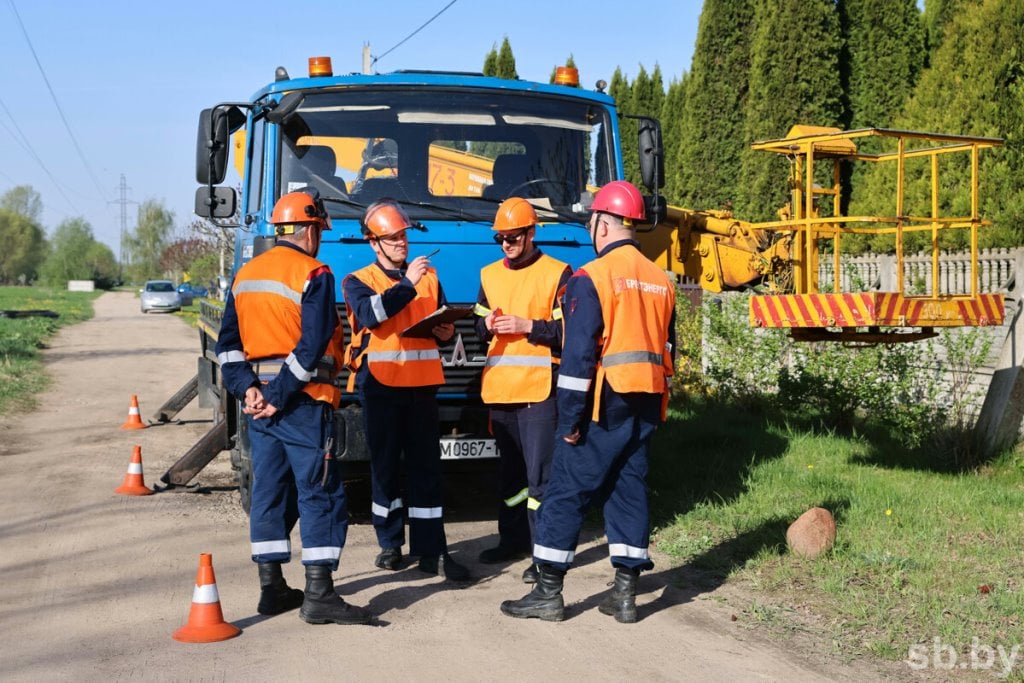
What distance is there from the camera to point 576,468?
5867 millimetres

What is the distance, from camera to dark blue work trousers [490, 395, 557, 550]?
665 centimetres

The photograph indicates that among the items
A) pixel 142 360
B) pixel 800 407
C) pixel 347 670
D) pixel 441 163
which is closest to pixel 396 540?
pixel 347 670

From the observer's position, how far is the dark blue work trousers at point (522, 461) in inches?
262

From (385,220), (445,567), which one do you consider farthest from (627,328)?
(445,567)

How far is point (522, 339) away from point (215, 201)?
277cm

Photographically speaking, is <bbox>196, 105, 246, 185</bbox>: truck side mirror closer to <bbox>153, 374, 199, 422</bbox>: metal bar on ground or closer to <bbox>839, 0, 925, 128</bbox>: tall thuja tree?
<bbox>153, 374, 199, 422</bbox>: metal bar on ground

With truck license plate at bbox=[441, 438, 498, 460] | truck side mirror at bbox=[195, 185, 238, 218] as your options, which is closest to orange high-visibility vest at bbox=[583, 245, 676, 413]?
truck license plate at bbox=[441, 438, 498, 460]

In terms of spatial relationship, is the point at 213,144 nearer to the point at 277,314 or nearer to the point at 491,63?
the point at 277,314

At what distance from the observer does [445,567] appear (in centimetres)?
665

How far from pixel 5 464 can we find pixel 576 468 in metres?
6.80

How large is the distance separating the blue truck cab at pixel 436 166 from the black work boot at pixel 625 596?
194 cm

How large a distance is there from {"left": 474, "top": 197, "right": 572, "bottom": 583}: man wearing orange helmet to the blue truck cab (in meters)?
0.64

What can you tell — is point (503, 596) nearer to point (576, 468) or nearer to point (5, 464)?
point (576, 468)

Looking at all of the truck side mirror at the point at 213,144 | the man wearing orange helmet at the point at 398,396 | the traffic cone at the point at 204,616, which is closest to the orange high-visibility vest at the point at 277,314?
the man wearing orange helmet at the point at 398,396
